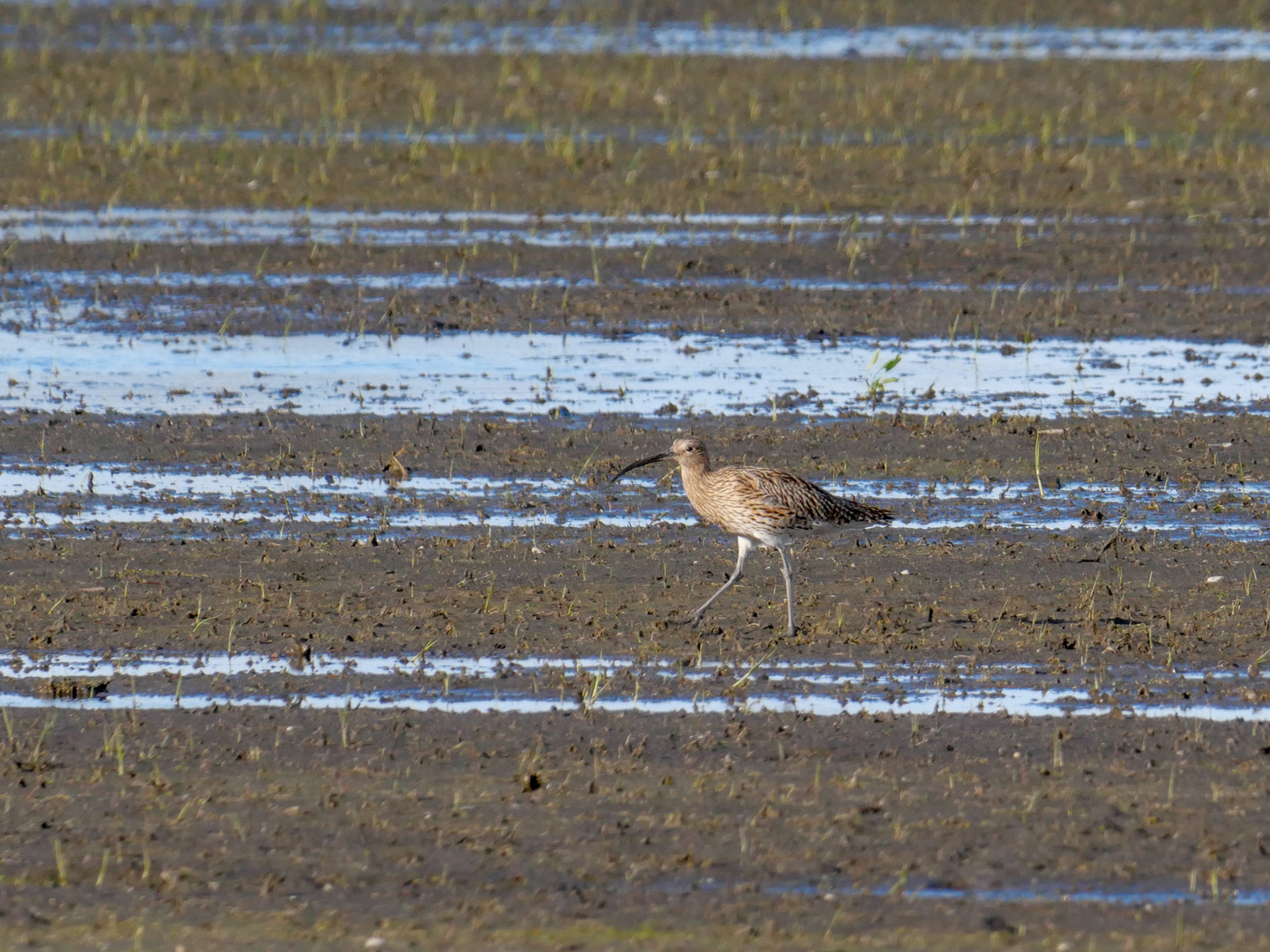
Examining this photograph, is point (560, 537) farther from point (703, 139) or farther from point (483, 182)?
point (703, 139)

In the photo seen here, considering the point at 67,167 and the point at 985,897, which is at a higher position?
the point at 67,167

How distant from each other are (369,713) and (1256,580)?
4.38 meters

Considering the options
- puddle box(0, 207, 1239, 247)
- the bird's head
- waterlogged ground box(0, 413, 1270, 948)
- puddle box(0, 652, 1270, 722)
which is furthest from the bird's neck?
puddle box(0, 207, 1239, 247)

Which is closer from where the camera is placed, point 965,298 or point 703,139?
point 965,298

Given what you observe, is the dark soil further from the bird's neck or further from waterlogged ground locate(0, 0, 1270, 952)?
the bird's neck

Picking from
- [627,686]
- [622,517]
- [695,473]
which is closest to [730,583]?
[695,473]

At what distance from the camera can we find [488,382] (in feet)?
47.8

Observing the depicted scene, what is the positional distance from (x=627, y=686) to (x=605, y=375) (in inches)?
253

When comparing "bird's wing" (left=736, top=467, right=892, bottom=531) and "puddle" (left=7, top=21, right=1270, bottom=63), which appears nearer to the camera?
"bird's wing" (left=736, top=467, right=892, bottom=531)

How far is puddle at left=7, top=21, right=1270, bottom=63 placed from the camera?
2938 centimetres

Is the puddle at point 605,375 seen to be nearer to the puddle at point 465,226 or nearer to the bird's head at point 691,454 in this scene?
the puddle at point 465,226

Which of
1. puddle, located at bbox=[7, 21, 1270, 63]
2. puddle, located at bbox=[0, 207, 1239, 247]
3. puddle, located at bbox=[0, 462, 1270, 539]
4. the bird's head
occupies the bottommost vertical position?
puddle, located at bbox=[0, 462, 1270, 539]

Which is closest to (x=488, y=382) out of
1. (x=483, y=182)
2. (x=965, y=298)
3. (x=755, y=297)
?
(x=755, y=297)

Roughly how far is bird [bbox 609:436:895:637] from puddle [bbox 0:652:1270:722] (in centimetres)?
74
